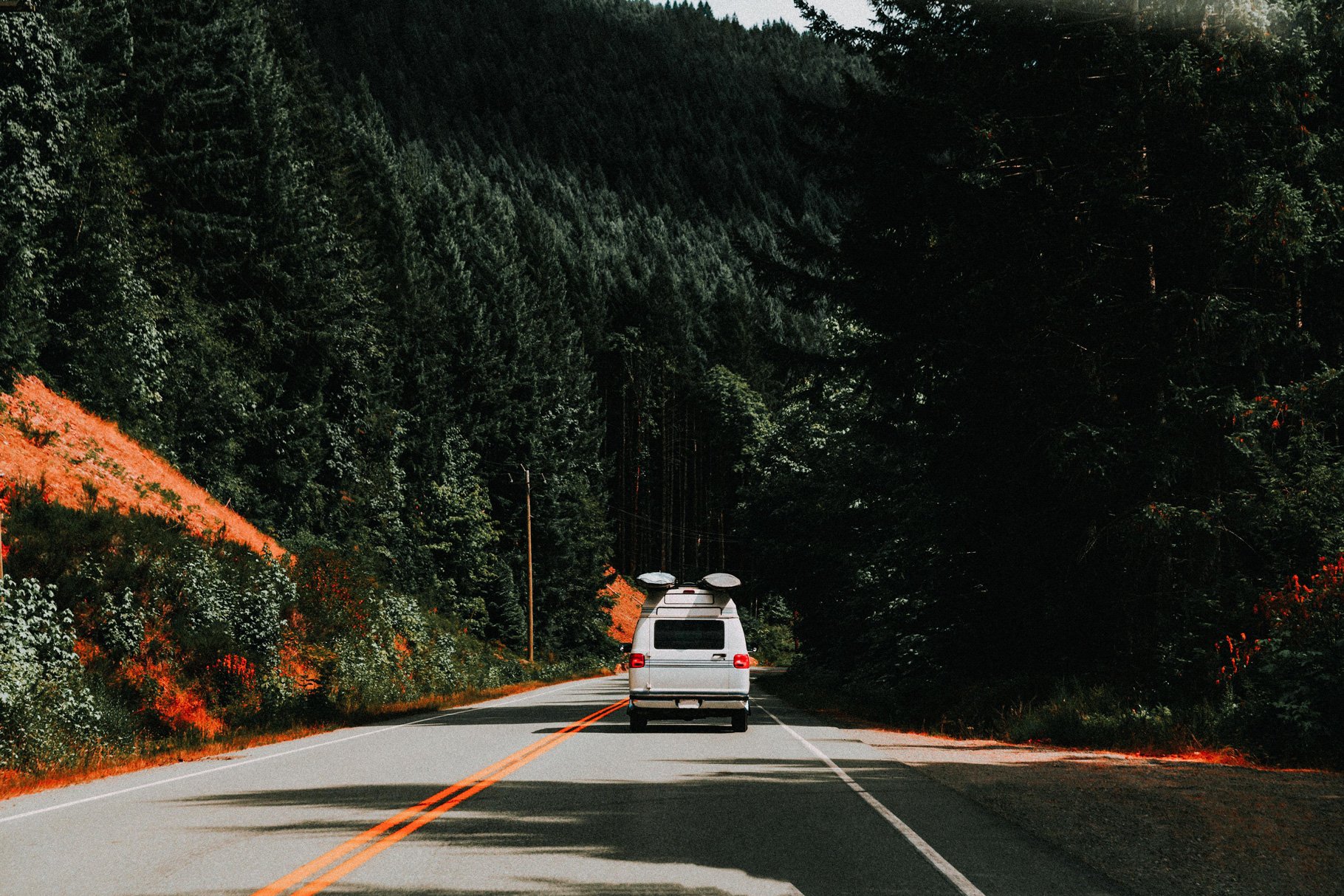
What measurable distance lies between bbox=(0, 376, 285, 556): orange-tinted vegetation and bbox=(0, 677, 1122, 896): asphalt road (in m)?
14.5

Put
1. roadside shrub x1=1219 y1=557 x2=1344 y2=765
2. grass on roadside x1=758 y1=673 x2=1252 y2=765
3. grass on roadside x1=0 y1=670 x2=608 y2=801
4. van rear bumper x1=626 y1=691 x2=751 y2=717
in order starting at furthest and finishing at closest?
van rear bumper x1=626 y1=691 x2=751 y2=717 < grass on roadside x1=758 y1=673 x2=1252 y2=765 < roadside shrub x1=1219 y1=557 x2=1344 y2=765 < grass on roadside x1=0 y1=670 x2=608 y2=801

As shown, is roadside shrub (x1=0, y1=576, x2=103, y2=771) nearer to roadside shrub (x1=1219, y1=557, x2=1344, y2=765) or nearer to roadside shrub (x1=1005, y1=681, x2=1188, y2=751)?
roadside shrub (x1=1005, y1=681, x2=1188, y2=751)

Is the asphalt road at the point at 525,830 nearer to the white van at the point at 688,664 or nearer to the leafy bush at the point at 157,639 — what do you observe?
the leafy bush at the point at 157,639

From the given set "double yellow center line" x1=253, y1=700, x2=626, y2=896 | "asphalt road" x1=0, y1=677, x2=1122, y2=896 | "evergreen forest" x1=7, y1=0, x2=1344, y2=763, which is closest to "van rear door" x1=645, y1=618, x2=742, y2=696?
"asphalt road" x1=0, y1=677, x2=1122, y2=896

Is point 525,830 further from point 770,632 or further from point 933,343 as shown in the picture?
point 770,632

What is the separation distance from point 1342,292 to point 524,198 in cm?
9593

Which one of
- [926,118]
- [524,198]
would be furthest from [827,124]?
[524,198]

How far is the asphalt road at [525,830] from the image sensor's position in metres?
7.33

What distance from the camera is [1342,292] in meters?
18.5

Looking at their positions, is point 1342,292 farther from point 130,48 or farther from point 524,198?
point 524,198

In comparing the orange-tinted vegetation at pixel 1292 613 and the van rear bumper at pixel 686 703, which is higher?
the orange-tinted vegetation at pixel 1292 613

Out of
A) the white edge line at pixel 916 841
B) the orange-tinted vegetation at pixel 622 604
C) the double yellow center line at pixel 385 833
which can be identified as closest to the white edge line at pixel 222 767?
the double yellow center line at pixel 385 833

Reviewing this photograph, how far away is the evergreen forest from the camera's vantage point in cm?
1728

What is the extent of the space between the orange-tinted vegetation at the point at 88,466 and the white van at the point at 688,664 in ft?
44.9
